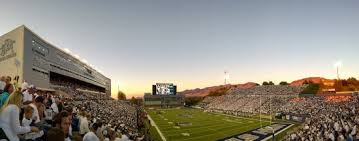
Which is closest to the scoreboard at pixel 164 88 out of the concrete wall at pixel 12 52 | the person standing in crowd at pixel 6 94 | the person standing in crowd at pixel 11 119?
the concrete wall at pixel 12 52

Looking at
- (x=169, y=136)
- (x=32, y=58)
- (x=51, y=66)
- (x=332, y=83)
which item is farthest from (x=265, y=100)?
(x=32, y=58)

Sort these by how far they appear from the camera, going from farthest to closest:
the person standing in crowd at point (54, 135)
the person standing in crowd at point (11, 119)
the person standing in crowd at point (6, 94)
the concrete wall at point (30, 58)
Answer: the concrete wall at point (30, 58), the person standing in crowd at point (6, 94), the person standing in crowd at point (11, 119), the person standing in crowd at point (54, 135)

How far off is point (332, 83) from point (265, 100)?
63.0ft

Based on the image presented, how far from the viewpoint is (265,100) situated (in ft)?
250

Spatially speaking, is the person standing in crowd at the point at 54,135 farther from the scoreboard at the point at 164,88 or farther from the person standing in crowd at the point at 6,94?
the scoreboard at the point at 164,88

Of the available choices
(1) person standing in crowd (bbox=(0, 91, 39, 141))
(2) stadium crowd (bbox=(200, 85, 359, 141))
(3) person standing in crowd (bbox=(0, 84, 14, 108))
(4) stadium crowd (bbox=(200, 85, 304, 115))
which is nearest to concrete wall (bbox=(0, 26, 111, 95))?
(2) stadium crowd (bbox=(200, 85, 359, 141))

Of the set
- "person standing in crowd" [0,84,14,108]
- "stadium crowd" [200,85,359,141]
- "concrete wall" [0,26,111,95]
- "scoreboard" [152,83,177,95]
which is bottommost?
"stadium crowd" [200,85,359,141]

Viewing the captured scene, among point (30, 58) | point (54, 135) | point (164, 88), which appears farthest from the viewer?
point (164, 88)

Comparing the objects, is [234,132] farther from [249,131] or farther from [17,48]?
[17,48]

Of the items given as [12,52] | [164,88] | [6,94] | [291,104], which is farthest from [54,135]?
[164,88]

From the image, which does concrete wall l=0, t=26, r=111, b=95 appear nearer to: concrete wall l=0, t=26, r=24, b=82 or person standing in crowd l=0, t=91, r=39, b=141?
concrete wall l=0, t=26, r=24, b=82

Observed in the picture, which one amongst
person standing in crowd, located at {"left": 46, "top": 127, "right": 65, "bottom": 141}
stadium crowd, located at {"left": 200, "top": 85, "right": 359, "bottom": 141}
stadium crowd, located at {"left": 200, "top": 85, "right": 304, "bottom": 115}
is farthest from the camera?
stadium crowd, located at {"left": 200, "top": 85, "right": 304, "bottom": 115}

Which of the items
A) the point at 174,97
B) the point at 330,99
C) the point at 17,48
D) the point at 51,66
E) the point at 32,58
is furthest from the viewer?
the point at 174,97

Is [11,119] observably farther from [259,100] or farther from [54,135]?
[259,100]
